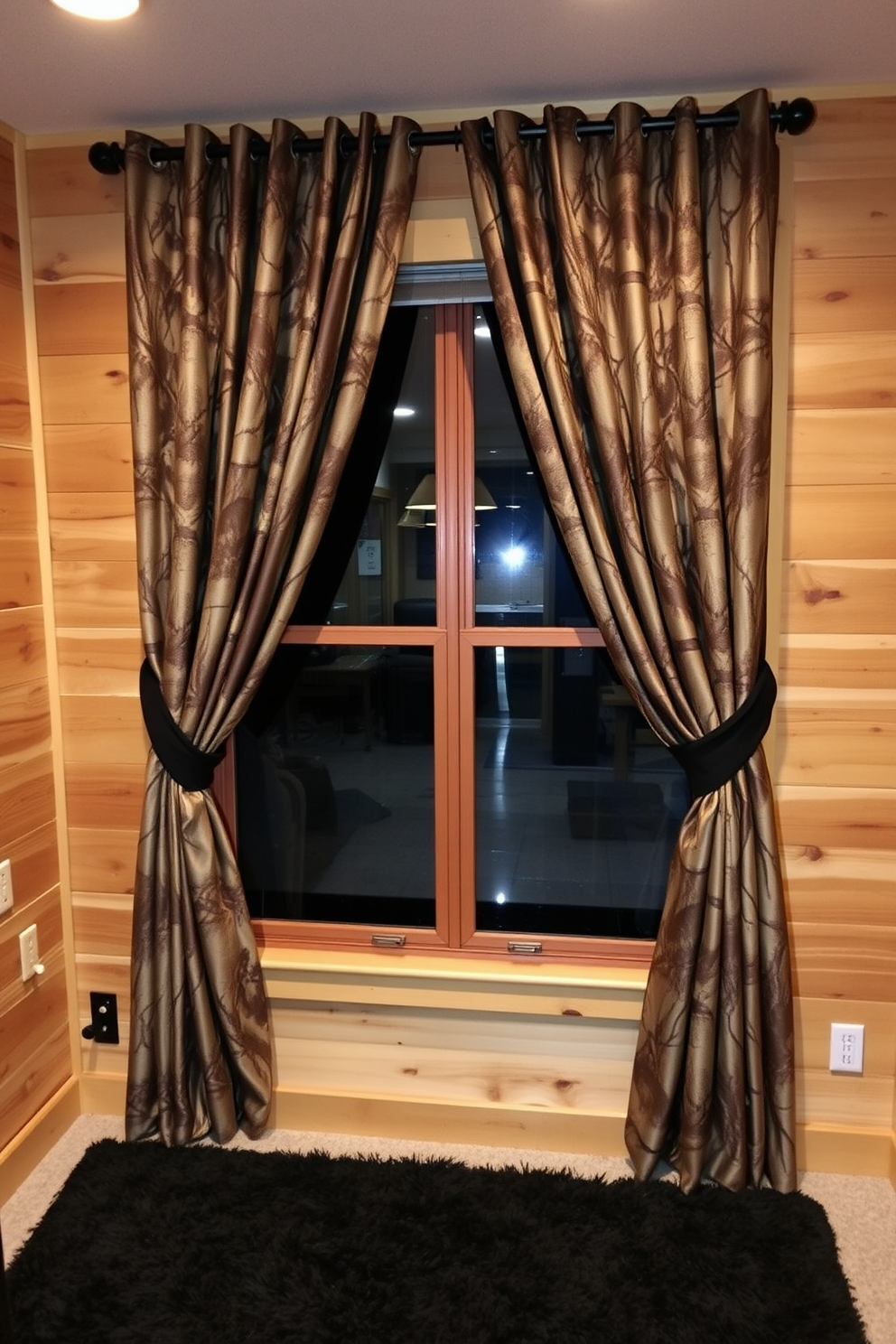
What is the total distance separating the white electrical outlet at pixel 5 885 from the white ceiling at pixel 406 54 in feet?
5.59

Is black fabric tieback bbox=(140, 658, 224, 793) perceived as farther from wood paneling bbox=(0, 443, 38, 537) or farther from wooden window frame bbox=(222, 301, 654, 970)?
wood paneling bbox=(0, 443, 38, 537)

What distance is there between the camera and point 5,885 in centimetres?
225

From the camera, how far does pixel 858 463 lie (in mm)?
2137

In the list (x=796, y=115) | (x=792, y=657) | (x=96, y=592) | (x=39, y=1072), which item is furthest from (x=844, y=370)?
(x=39, y=1072)

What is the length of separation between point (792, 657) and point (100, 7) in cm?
187

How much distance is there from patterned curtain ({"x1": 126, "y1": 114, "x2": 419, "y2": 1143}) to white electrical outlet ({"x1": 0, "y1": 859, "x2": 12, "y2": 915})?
0.94ft

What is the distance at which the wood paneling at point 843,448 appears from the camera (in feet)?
6.97

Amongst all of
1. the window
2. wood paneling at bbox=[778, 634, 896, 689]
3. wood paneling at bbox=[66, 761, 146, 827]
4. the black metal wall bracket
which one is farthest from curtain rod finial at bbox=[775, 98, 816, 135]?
the black metal wall bracket

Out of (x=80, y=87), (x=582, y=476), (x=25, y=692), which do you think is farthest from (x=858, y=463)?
(x=25, y=692)

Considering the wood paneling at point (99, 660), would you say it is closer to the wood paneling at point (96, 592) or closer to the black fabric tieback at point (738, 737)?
the wood paneling at point (96, 592)

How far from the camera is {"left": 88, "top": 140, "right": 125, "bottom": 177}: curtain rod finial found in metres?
2.19

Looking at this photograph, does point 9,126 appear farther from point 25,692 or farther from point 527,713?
point 527,713

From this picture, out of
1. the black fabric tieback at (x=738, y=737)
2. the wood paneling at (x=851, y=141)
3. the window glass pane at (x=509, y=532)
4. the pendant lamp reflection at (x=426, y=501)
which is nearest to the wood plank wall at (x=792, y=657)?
the wood paneling at (x=851, y=141)

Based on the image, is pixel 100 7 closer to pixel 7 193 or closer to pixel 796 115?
pixel 7 193
